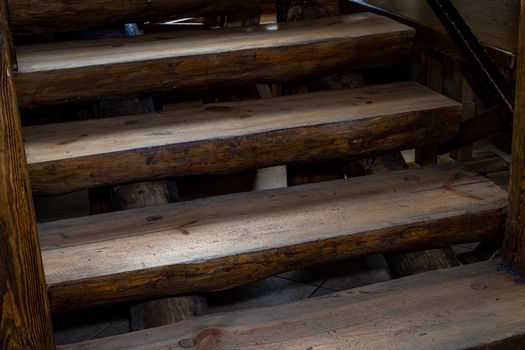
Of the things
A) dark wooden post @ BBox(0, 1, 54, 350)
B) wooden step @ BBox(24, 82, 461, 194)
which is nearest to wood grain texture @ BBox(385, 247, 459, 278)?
wooden step @ BBox(24, 82, 461, 194)

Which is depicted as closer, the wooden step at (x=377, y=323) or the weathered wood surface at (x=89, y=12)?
the wooden step at (x=377, y=323)

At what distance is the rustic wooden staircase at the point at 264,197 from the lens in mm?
1704

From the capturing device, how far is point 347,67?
8.38 feet

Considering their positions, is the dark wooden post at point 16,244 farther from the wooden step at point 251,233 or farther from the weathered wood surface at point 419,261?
the weathered wood surface at point 419,261

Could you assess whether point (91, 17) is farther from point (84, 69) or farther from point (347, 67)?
point (347, 67)

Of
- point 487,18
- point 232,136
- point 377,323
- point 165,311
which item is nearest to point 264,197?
point 232,136

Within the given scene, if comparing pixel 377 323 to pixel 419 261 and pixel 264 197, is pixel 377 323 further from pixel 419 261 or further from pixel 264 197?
pixel 264 197

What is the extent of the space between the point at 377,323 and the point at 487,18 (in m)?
1.16

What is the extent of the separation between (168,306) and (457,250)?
58.1 inches

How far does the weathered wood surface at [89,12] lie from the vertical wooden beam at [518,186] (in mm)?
1249

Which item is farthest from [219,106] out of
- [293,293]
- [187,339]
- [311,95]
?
[187,339]

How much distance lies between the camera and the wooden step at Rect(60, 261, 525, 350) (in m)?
1.62

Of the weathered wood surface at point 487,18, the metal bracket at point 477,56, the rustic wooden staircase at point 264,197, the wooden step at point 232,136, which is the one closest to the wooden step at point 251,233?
the rustic wooden staircase at point 264,197

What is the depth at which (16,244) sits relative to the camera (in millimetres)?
1393
